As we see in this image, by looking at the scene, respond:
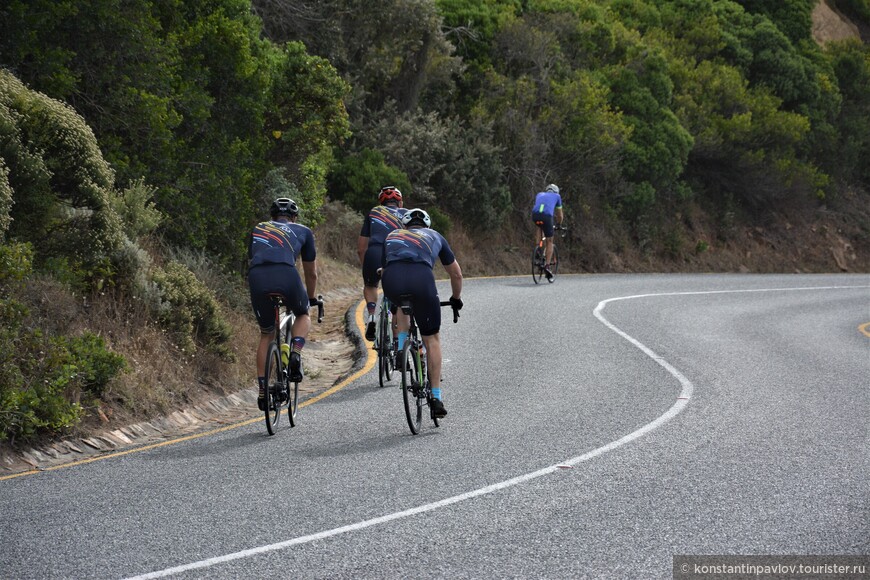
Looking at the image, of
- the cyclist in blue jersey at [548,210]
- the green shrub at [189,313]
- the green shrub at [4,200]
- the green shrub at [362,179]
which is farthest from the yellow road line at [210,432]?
the green shrub at [362,179]

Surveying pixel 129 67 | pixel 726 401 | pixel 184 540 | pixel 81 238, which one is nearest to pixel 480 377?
pixel 726 401

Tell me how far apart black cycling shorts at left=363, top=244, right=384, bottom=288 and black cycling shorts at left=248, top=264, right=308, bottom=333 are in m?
2.73

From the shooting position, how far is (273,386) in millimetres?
9359

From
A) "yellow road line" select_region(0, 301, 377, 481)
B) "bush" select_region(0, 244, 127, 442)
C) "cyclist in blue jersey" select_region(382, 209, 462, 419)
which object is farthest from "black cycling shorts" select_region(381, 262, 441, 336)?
"bush" select_region(0, 244, 127, 442)

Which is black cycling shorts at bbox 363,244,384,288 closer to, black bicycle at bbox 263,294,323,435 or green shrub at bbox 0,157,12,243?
black bicycle at bbox 263,294,323,435

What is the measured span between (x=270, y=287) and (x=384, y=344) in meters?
2.59

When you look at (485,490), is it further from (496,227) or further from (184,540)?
(496,227)

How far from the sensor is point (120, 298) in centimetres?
1120

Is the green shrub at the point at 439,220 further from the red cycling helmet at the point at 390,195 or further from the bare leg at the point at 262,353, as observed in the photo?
the bare leg at the point at 262,353

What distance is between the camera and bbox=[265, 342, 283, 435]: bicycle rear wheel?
30.5 ft

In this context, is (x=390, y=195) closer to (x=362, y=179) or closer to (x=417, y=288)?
(x=417, y=288)

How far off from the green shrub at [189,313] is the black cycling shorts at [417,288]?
3.04m

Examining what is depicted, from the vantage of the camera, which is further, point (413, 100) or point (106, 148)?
point (413, 100)

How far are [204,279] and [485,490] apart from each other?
292 inches
